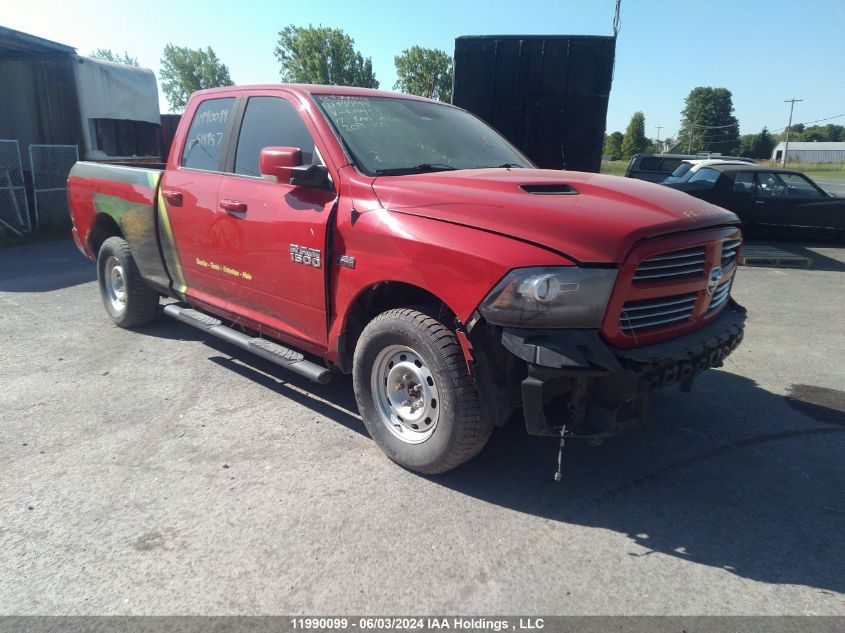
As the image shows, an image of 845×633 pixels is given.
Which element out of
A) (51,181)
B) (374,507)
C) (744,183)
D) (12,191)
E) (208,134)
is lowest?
(374,507)

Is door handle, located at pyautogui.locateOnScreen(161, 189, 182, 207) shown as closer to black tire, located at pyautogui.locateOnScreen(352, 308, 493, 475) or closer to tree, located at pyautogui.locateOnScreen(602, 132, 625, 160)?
black tire, located at pyautogui.locateOnScreen(352, 308, 493, 475)

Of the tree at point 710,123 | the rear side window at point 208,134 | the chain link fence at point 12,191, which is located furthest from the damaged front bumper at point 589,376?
the tree at point 710,123

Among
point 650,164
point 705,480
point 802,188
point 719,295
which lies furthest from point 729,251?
point 650,164

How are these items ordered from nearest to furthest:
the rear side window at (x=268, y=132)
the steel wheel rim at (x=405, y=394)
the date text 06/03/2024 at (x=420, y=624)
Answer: the date text 06/03/2024 at (x=420, y=624)
the steel wheel rim at (x=405, y=394)
the rear side window at (x=268, y=132)

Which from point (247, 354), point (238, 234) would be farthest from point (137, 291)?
point (238, 234)

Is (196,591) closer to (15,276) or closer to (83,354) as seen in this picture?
(83,354)

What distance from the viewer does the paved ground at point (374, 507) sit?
8.25 feet

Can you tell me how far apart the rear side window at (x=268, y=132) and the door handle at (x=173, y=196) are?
70cm

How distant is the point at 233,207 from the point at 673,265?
285 cm

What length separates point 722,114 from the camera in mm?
116188

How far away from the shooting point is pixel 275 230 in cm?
391

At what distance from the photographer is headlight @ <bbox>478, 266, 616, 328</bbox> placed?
105 inches

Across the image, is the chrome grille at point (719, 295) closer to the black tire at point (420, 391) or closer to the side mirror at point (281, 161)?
the black tire at point (420, 391)

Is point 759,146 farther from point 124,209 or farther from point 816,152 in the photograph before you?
point 124,209
